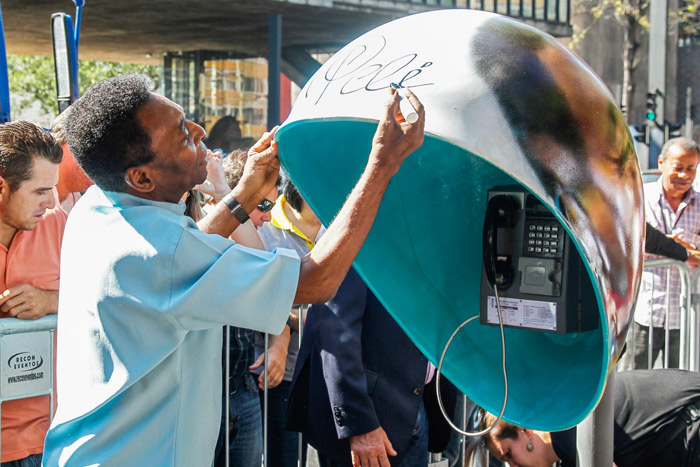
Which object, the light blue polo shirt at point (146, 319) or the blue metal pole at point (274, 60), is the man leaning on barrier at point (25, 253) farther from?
the blue metal pole at point (274, 60)

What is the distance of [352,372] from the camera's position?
9.75ft

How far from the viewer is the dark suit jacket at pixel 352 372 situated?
9.75 feet

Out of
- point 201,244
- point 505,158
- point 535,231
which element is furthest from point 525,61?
point 201,244

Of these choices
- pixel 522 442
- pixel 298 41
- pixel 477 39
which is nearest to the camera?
pixel 477 39

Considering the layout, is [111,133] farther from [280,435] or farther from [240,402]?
[280,435]

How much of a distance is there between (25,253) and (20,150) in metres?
0.36

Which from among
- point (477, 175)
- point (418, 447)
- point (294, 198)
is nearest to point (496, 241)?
point (477, 175)

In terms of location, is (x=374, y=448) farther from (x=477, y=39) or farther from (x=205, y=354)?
(x=477, y=39)

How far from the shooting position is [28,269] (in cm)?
294

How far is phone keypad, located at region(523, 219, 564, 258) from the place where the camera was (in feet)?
8.02

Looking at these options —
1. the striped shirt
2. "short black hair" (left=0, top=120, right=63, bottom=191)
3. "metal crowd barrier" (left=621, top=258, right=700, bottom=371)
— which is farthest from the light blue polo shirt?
the striped shirt

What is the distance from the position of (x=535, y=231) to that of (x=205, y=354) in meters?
1.04

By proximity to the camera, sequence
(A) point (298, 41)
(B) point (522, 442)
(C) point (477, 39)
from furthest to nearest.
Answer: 1. (A) point (298, 41)
2. (B) point (522, 442)
3. (C) point (477, 39)

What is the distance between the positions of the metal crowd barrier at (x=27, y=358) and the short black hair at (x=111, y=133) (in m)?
0.99
